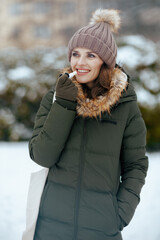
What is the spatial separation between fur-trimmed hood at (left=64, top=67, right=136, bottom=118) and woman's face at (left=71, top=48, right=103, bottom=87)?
A: 0.05 meters

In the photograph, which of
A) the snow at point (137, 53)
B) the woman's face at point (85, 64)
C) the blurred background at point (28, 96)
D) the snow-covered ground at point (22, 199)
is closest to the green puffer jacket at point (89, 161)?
the woman's face at point (85, 64)

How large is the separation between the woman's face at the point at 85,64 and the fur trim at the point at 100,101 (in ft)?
0.17

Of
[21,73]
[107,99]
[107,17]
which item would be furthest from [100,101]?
[21,73]

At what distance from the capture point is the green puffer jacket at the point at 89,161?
4.86ft

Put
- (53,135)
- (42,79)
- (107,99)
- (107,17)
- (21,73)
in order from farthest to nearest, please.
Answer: (21,73)
(42,79)
(107,17)
(107,99)
(53,135)

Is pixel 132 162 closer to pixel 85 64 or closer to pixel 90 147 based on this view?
pixel 90 147

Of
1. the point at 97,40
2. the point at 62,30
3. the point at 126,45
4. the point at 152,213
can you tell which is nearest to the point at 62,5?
the point at 62,30

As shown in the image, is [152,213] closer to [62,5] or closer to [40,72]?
[40,72]

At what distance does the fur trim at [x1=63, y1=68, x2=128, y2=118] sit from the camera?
157cm

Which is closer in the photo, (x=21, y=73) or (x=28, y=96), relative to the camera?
(x=28, y=96)

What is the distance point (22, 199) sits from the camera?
3.85 m

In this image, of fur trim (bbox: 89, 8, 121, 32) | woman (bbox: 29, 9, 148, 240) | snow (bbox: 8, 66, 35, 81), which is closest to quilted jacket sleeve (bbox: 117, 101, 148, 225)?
woman (bbox: 29, 9, 148, 240)

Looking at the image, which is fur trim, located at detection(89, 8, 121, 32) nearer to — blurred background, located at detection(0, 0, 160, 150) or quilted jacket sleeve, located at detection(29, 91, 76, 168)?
quilted jacket sleeve, located at detection(29, 91, 76, 168)

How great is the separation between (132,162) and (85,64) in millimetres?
622
